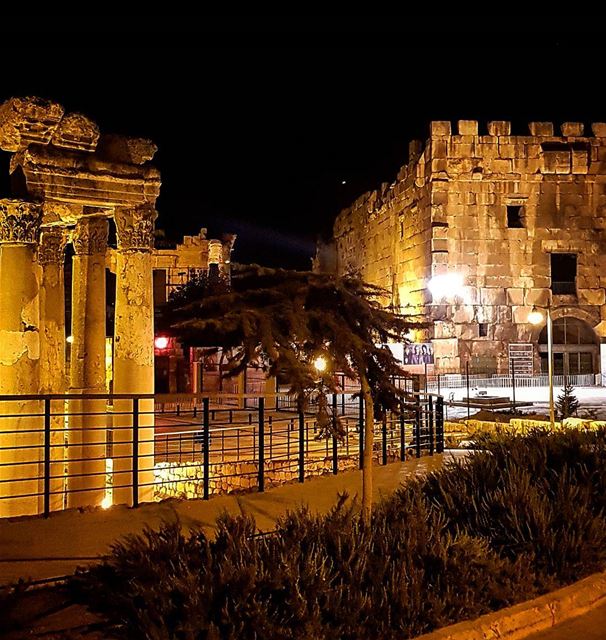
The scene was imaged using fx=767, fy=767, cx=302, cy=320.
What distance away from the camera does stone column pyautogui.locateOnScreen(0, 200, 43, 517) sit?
1125 centimetres

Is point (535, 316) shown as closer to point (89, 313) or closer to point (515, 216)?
point (515, 216)

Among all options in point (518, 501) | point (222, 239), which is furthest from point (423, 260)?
point (518, 501)

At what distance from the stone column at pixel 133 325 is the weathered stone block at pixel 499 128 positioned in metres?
28.8

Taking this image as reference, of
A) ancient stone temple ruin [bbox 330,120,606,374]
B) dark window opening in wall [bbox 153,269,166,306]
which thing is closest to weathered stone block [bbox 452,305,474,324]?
ancient stone temple ruin [bbox 330,120,606,374]

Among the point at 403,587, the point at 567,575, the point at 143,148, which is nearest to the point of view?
the point at 403,587

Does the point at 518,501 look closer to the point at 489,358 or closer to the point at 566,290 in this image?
the point at 489,358

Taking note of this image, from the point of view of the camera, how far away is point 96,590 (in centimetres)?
563

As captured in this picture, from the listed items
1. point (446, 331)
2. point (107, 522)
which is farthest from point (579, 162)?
point (107, 522)

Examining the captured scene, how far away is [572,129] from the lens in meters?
38.7

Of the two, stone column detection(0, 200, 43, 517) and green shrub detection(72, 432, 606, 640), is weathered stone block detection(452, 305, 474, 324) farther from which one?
green shrub detection(72, 432, 606, 640)

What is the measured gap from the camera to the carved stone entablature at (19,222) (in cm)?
1141

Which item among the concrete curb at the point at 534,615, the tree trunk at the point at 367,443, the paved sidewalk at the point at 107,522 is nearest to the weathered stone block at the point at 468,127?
the paved sidewalk at the point at 107,522

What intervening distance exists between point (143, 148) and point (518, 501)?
28.8ft

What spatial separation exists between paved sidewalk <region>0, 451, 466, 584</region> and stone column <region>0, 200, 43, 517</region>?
9.11ft
